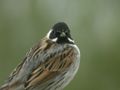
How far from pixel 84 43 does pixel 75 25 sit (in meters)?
0.73

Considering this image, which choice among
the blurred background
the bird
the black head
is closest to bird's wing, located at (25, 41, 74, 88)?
the bird

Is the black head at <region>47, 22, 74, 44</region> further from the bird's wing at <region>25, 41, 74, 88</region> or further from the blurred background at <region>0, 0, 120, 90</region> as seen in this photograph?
the blurred background at <region>0, 0, 120, 90</region>

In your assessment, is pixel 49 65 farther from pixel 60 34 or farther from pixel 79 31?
pixel 79 31

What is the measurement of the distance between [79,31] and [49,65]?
17.0 feet

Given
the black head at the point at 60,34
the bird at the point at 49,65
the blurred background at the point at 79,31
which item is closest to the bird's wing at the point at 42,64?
the bird at the point at 49,65

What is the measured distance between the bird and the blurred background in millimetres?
2830

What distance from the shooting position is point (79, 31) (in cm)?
1708

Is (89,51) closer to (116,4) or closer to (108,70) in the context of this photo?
(108,70)

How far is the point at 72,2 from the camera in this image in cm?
1848

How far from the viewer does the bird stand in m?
11.6

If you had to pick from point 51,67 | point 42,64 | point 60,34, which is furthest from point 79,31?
point 42,64

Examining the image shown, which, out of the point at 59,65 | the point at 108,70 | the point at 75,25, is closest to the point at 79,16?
the point at 75,25

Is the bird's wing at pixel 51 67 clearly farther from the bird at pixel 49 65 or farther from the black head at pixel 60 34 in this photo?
the black head at pixel 60 34

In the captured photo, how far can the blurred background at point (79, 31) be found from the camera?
1595cm
